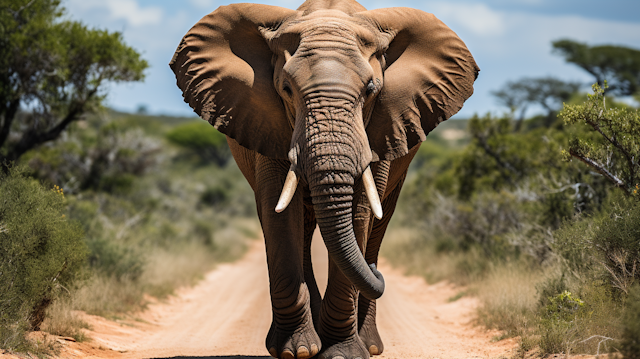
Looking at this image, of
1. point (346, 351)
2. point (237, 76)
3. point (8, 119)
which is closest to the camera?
point (237, 76)

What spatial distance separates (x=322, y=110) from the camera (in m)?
4.66

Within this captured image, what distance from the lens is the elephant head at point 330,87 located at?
4703 millimetres

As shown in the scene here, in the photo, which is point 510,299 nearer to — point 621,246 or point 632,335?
point 621,246

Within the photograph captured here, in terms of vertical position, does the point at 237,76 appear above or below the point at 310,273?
above

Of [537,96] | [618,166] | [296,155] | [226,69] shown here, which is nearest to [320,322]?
[296,155]

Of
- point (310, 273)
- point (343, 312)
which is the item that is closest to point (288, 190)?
point (343, 312)

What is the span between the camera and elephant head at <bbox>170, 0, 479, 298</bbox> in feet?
15.4

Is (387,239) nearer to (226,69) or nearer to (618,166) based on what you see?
(618,166)

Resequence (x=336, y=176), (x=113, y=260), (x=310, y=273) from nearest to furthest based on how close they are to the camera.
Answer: (x=336, y=176) → (x=310, y=273) → (x=113, y=260)

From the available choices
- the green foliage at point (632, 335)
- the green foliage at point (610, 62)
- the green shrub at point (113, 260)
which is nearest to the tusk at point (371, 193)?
the green foliage at point (632, 335)

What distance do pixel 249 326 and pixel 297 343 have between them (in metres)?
3.60

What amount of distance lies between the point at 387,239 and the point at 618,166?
1184 cm

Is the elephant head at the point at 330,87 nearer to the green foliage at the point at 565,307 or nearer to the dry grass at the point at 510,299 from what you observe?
the green foliage at the point at 565,307

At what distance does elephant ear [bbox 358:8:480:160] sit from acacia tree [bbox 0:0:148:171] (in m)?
7.01
